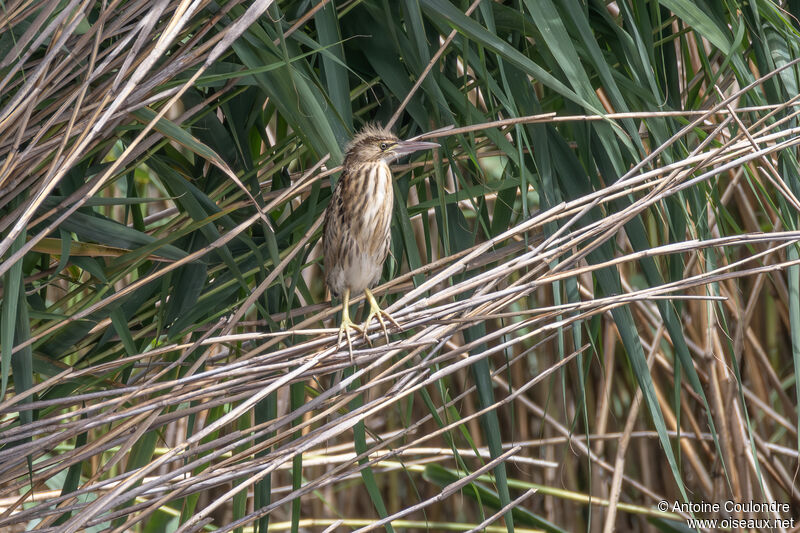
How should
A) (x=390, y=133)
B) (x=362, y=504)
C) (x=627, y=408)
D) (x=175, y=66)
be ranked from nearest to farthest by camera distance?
(x=175, y=66)
(x=390, y=133)
(x=627, y=408)
(x=362, y=504)

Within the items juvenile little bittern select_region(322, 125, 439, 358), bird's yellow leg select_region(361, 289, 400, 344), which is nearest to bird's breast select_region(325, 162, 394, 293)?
juvenile little bittern select_region(322, 125, 439, 358)

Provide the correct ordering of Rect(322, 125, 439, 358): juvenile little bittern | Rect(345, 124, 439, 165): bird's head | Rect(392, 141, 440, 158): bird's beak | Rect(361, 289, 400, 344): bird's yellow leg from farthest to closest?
Rect(322, 125, 439, 358): juvenile little bittern
Rect(345, 124, 439, 165): bird's head
Rect(392, 141, 440, 158): bird's beak
Rect(361, 289, 400, 344): bird's yellow leg

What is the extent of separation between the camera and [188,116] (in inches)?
56.0

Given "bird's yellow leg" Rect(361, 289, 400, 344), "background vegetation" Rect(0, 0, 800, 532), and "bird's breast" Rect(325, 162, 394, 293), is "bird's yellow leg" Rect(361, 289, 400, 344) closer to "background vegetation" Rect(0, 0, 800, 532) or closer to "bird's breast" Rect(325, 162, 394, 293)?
"background vegetation" Rect(0, 0, 800, 532)

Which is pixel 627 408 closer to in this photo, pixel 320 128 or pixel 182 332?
pixel 182 332

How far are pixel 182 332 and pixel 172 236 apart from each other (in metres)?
0.26

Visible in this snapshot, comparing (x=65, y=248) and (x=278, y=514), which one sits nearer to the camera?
(x=65, y=248)

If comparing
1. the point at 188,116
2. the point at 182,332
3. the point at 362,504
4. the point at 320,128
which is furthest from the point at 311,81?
the point at 362,504

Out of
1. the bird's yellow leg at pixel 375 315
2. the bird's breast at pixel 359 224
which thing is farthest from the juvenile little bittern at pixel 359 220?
the bird's yellow leg at pixel 375 315

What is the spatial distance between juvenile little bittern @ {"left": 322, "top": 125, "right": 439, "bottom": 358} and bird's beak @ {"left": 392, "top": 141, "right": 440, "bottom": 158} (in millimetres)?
138

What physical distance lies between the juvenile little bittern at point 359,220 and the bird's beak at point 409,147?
0.45ft

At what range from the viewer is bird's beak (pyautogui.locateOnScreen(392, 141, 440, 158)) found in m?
1.51

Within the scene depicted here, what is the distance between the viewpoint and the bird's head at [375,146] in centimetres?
162

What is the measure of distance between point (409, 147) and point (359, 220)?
301 mm
